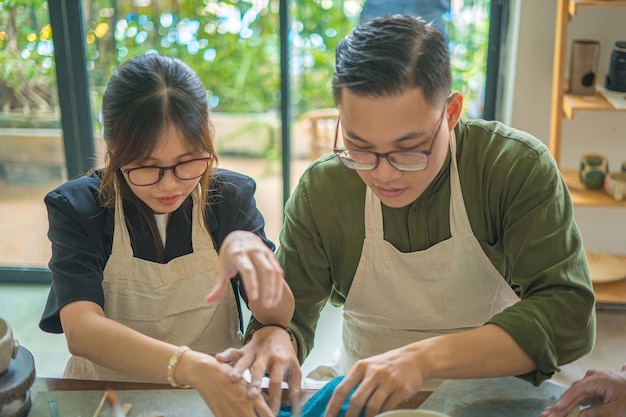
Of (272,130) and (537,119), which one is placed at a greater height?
(537,119)

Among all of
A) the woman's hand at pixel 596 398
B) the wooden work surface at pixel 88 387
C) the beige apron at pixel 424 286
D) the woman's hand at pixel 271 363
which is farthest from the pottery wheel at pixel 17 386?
the woman's hand at pixel 596 398

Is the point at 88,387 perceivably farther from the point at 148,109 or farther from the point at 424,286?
the point at 424,286

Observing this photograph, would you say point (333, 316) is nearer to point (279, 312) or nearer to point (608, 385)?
point (279, 312)

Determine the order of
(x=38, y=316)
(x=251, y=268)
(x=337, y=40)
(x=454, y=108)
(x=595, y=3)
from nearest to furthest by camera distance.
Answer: (x=251, y=268) < (x=454, y=108) < (x=595, y=3) < (x=38, y=316) < (x=337, y=40)

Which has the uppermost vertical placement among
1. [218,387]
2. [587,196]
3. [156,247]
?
[156,247]

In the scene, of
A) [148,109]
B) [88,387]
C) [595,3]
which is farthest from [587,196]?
[88,387]

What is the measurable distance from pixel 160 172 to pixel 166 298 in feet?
1.14

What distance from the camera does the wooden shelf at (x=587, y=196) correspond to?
2850mm

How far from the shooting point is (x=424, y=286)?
1.75 m

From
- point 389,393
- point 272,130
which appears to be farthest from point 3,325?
point 272,130

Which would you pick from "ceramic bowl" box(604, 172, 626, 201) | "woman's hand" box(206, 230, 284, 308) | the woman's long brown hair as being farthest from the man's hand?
"ceramic bowl" box(604, 172, 626, 201)

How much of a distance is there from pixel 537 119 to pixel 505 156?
1518mm

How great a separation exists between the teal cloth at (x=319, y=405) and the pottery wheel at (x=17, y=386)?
18.5 inches

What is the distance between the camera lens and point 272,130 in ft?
14.5
